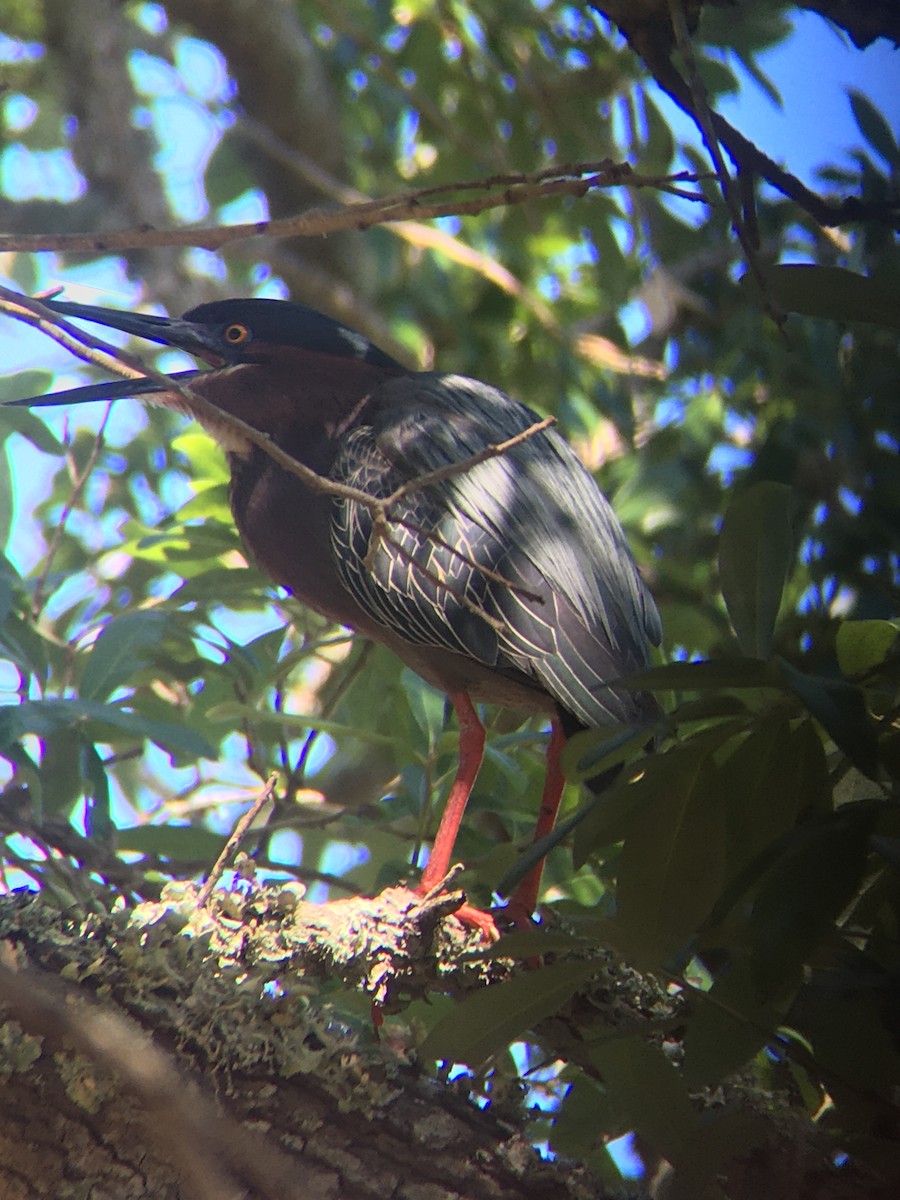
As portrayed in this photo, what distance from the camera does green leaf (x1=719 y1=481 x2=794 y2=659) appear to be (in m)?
1.38

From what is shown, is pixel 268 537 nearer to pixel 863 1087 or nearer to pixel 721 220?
pixel 721 220

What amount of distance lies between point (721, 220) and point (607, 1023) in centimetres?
182

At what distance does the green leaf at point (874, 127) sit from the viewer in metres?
1.61

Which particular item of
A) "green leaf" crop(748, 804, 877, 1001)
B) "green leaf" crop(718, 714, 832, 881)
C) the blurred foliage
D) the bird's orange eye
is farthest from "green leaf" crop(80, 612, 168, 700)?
"green leaf" crop(748, 804, 877, 1001)

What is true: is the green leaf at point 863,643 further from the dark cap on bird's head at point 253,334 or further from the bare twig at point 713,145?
the dark cap on bird's head at point 253,334

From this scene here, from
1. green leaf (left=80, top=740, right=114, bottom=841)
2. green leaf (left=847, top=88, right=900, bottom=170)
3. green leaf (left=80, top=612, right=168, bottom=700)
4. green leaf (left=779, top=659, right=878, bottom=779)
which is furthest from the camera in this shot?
green leaf (left=80, top=612, right=168, bottom=700)

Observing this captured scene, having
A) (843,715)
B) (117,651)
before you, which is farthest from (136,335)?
(843,715)

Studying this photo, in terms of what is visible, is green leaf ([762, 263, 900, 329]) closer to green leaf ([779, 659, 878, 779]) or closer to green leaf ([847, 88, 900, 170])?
green leaf ([779, 659, 878, 779])

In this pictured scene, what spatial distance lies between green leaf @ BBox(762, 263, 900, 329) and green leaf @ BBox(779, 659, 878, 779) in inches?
15.4

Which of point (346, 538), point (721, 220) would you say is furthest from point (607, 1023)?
point (721, 220)

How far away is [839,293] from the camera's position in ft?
3.90

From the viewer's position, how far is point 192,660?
276 cm

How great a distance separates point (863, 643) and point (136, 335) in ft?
5.12

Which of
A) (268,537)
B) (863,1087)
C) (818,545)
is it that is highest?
(268,537)
